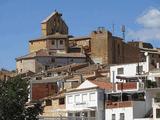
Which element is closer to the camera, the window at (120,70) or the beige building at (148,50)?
the window at (120,70)

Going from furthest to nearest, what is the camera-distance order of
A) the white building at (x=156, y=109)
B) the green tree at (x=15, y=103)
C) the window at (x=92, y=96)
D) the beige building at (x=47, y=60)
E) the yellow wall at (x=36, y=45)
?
the yellow wall at (x=36, y=45)
the beige building at (x=47, y=60)
the window at (x=92, y=96)
the white building at (x=156, y=109)
the green tree at (x=15, y=103)

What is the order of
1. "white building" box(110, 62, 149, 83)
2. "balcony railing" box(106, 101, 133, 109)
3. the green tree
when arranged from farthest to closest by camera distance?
1. "white building" box(110, 62, 149, 83)
2. "balcony railing" box(106, 101, 133, 109)
3. the green tree

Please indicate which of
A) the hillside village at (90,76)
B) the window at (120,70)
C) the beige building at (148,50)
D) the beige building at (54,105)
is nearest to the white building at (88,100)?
the hillside village at (90,76)

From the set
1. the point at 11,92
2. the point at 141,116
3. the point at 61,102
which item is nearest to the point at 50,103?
the point at 61,102

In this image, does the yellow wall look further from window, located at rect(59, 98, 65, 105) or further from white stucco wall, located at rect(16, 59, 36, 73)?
window, located at rect(59, 98, 65, 105)

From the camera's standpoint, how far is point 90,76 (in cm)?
8556

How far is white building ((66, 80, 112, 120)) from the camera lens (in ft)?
220

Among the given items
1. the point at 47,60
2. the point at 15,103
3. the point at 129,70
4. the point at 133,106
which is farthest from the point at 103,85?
the point at 47,60

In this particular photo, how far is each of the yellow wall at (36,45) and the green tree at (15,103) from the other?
62240mm

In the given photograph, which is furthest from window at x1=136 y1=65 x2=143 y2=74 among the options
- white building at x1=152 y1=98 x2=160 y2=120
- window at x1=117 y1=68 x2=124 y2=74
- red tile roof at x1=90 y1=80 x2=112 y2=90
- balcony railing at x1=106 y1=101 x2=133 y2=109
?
white building at x1=152 y1=98 x2=160 y2=120

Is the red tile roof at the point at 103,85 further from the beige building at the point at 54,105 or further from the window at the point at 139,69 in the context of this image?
the window at the point at 139,69

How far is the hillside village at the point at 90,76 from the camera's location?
6475cm

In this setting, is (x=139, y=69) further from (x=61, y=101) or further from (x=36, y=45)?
(x=36, y=45)

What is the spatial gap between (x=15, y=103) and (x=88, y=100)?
14805 millimetres
